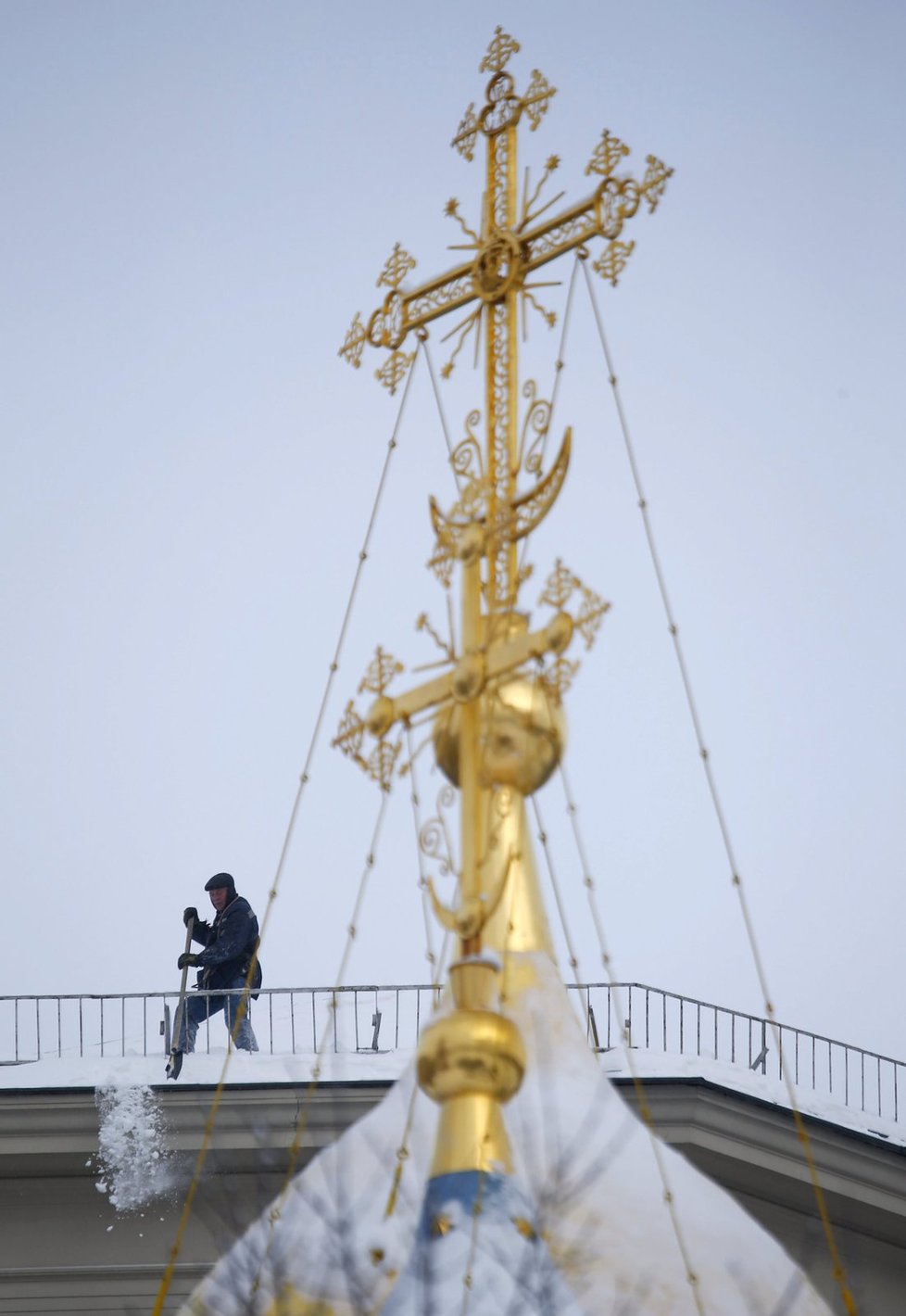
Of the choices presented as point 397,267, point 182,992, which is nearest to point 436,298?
point 397,267

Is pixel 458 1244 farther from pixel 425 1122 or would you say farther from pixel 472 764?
pixel 472 764

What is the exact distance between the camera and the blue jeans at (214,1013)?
1446 cm

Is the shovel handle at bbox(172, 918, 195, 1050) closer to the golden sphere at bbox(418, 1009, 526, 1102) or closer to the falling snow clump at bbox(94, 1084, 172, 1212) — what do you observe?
the falling snow clump at bbox(94, 1084, 172, 1212)

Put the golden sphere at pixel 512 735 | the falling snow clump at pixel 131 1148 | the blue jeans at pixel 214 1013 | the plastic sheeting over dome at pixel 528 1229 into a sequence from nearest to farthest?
the plastic sheeting over dome at pixel 528 1229 < the golden sphere at pixel 512 735 < the falling snow clump at pixel 131 1148 < the blue jeans at pixel 214 1013

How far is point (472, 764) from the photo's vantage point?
7.65m

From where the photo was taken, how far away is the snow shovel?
13.7 m

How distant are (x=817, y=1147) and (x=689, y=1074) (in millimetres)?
805

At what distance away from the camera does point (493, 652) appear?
773 centimetres

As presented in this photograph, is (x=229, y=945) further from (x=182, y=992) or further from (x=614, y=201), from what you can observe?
(x=614, y=201)

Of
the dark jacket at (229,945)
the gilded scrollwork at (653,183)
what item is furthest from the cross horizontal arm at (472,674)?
the dark jacket at (229,945)

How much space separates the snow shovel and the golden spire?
5.75 meters

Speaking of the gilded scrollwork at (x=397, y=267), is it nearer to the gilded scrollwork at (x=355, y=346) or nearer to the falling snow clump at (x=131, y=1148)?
the gilded scrollwork at (x=355, y=346)

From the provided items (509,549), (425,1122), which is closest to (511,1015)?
(425,1122)

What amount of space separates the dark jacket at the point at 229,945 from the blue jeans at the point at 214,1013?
91 millimetres
